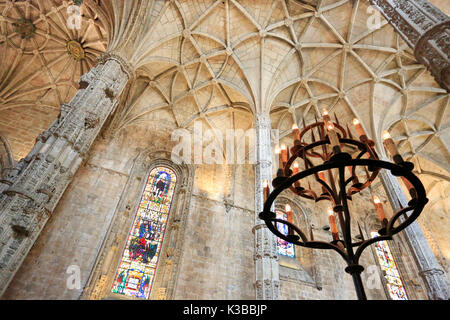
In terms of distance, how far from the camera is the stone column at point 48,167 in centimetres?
575

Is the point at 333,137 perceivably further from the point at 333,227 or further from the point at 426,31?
the point at 426,31

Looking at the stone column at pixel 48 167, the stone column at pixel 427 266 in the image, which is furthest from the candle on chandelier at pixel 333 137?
the stone column at pixel 427 266

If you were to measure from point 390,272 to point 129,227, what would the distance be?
40.9 feet

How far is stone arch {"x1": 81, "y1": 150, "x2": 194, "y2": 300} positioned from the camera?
910 centimetres

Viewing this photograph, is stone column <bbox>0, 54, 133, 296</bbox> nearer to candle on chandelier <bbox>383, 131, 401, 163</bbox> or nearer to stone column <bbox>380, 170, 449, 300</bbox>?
candle on chandelier <bbox>383, 131, 401, 163</bbox>

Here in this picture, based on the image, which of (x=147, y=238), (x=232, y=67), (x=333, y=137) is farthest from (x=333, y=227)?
(x=232, y=67)

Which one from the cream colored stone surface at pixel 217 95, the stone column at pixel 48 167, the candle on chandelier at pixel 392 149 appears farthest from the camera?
the cream colored stone surface at pixel 217 95

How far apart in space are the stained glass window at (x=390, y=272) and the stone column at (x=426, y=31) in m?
10.3

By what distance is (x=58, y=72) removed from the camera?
48.7 feet

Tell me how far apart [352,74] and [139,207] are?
11.7m

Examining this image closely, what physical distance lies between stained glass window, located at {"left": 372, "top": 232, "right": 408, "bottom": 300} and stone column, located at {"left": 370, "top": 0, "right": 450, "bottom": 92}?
33.7 feet

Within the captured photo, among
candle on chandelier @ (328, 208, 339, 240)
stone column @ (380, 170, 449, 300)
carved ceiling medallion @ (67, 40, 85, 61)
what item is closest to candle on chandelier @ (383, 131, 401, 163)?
candle on chandelier @ (328, 208, 339, 240)

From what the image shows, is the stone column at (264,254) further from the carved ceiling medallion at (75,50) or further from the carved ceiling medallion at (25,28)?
the carved ceiling medallion at (25,28)
